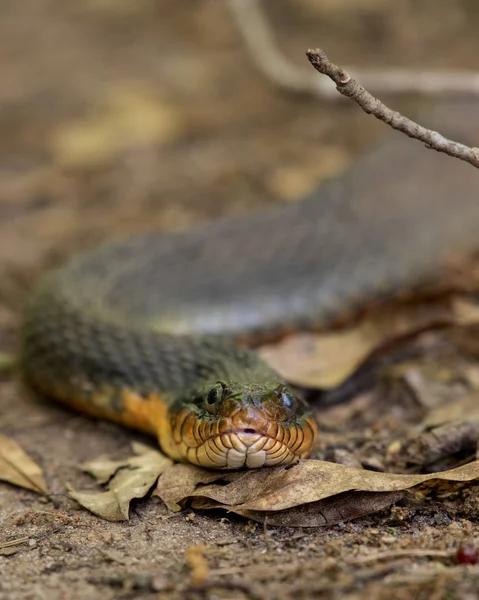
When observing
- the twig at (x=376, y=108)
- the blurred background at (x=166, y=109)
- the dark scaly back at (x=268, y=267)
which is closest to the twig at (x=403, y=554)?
the twig at (x=376, y=108)

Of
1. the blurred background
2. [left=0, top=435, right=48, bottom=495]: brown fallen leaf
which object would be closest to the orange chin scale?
[left=0, top=435, right=48, bottom=495]: brown fallen leaf

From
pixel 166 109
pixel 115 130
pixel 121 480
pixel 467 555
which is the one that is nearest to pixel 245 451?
pixel 121 480

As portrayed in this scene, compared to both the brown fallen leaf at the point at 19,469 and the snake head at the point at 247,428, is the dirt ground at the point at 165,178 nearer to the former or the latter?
the brown fallen leaf at the point at 19,469

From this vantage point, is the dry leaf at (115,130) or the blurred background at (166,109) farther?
the dry leaf at (115,130)

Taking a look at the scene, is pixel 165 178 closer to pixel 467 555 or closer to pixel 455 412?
pixel 455 412

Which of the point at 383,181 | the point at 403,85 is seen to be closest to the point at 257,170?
the point at 403,85

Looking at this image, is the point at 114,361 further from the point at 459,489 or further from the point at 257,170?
the point at 257,170

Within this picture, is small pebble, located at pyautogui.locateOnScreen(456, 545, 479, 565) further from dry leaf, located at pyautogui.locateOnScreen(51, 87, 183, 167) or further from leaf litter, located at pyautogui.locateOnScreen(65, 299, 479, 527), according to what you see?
dry leaf, located at pyautogui.locateOnScreen(51, 87, 183, 167)
